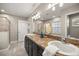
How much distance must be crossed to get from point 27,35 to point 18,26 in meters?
0.24

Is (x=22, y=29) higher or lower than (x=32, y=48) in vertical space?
higher

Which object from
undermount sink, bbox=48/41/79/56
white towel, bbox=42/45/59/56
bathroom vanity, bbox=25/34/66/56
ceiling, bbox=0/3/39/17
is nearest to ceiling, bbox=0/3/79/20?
ceiling, bbox=0/3/39/17

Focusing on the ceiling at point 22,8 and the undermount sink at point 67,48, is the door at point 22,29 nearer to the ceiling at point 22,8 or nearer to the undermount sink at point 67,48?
the ceiling at point 22,8

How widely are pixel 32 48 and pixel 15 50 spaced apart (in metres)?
0.34

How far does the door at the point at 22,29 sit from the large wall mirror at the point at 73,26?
2.41 ft

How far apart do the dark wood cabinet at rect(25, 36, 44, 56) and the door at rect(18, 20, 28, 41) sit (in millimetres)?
110

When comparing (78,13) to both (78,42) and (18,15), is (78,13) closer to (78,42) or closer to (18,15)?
(78,42)

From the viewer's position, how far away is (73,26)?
4.96 feet

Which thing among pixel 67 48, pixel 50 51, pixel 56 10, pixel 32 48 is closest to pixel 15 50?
pixel 32 48

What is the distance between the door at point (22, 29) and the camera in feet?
5.41

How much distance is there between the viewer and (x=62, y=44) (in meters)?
1.61

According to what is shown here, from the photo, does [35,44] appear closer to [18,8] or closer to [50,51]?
[50,51]

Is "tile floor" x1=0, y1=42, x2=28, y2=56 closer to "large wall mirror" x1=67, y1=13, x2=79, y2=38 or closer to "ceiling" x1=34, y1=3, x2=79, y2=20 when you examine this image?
"ceiling" x1=34, y1=3, x2=79, y2=20

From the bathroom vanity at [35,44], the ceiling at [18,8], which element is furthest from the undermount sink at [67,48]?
the ceiling at [18,8]
